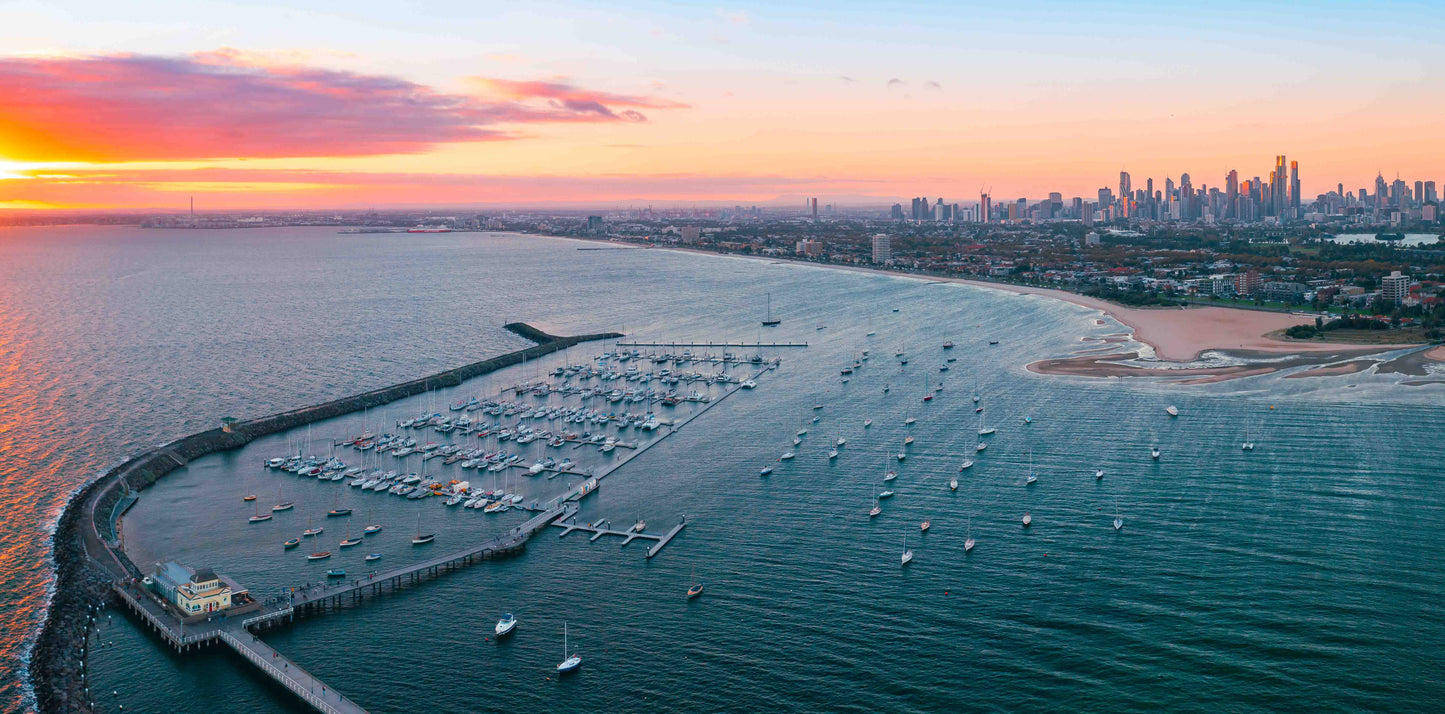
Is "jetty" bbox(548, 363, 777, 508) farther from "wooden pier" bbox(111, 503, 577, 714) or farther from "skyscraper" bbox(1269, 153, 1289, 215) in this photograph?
"skyscraper" bbox(1269, 153, 1289, 215)

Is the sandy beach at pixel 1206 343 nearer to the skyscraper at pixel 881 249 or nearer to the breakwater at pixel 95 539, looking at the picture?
the breakwater at pixel 95 539

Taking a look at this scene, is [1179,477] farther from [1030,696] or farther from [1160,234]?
[1160,234]

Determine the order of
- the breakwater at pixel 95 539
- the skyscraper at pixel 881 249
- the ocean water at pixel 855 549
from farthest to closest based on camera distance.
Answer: the skyscraper at pixel 881 249, the breakwater at pixel 95 539, the ocean water at pixel 855 549

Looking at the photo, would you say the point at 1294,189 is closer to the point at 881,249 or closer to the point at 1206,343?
the point at 881,249

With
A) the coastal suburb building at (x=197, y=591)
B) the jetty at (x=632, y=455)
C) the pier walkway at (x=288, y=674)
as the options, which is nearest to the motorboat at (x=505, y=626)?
the pier walkway at (x=288, y=674)

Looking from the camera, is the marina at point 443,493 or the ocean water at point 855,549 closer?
the ocean water at point 855,549

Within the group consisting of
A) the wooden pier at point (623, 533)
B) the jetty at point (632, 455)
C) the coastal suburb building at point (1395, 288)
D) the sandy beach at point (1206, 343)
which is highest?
the coastal suburb building at point (1395, 288)

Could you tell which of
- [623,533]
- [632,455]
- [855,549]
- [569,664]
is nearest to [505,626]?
[569,664]
